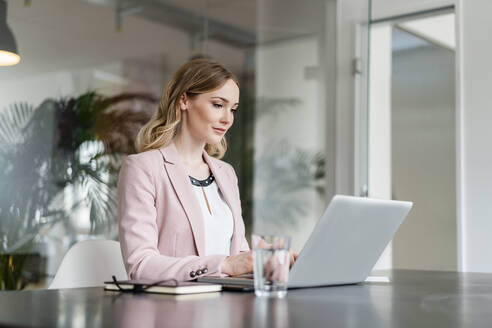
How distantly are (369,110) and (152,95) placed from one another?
1.32 meters

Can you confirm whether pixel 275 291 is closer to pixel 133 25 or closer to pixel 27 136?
pixel 27 136

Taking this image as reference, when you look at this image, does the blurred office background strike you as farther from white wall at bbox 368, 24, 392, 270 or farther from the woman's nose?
the woman's nose

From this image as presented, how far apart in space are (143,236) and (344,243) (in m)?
0.58

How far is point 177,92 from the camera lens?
2.10 metres

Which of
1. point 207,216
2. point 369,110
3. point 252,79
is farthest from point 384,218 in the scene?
point 252,79

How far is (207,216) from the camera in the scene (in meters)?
1.97

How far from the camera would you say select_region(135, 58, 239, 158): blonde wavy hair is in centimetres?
204

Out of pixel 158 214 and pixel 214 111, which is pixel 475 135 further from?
pixel 158 214

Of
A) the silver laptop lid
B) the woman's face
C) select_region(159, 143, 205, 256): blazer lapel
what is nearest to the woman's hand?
the silver laptop lid

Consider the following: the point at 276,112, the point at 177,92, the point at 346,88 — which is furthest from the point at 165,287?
the point at 276,112

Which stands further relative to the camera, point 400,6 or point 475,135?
point 400,6

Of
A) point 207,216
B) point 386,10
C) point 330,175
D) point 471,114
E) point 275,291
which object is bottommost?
point 275,291

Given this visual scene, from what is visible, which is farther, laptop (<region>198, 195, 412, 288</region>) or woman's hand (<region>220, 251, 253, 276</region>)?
woman's hand (<region>220, 251, 253, 276</region>)

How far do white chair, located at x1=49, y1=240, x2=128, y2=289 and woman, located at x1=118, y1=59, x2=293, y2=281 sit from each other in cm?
16
